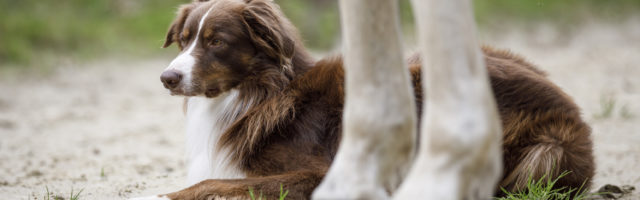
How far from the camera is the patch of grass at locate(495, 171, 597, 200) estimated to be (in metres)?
2.92

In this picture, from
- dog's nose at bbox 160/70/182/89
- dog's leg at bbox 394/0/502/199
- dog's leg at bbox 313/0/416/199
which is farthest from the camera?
dog's nose at bbox 160/70/182/89

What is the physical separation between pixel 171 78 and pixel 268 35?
22.2 inches

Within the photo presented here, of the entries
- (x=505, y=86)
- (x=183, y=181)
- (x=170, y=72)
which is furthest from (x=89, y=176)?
(x=505, y=86)

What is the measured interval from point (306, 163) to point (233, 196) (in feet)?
1.30

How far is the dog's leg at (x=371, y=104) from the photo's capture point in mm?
2092

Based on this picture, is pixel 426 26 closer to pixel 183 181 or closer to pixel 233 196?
pixel 233 196

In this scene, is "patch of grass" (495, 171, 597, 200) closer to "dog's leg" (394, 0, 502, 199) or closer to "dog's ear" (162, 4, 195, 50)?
"dog's leg" (394, 0, 502, 199)

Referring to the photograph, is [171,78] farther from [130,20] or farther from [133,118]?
[130,20]

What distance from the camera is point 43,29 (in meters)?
10.2

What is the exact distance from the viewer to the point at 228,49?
337 cm

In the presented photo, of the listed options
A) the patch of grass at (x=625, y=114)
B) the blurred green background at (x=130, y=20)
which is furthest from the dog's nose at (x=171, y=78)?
the blurred green background at (x=130, y=20)

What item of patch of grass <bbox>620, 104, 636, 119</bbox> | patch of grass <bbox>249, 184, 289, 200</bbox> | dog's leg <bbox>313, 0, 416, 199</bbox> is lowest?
patch of grass <bbox>620, 104, 636, 119</bbox>

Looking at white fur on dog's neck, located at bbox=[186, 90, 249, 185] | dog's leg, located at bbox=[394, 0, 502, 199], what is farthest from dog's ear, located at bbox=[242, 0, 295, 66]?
dog's leg, located at bbox=[394, 0, 502, 199]

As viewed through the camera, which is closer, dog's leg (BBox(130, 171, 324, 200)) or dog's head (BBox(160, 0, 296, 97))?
dog's leg (BBox(130, 171, 324, 200))
